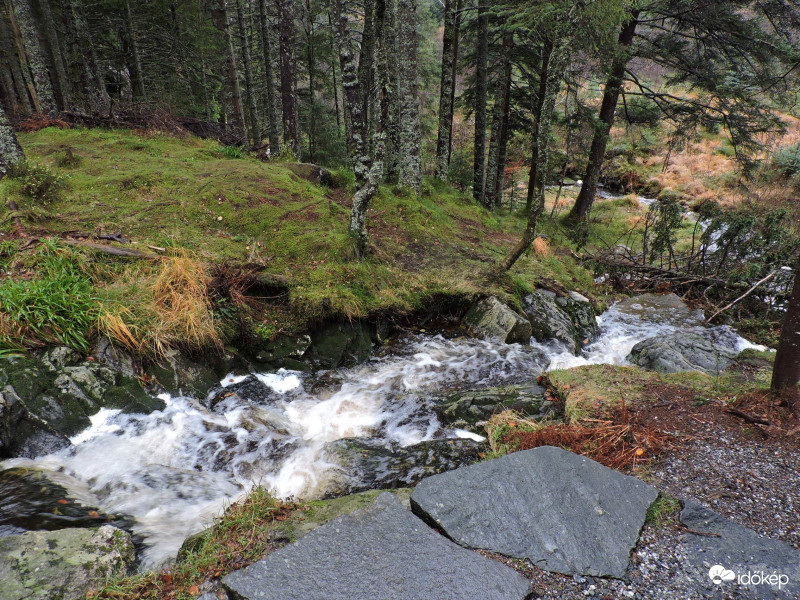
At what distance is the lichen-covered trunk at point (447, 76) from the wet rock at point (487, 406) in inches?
397

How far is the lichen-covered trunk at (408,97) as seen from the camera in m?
10.4

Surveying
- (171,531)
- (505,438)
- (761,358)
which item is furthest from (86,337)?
(761,358)

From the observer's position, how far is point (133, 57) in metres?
15.7

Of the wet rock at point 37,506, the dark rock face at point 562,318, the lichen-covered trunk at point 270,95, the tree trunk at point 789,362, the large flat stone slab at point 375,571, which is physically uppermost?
the lichen-covered trunk at point 270,95

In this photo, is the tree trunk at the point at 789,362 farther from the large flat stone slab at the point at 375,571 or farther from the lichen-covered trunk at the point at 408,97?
the lichen-covered trunk at the point at 408,97

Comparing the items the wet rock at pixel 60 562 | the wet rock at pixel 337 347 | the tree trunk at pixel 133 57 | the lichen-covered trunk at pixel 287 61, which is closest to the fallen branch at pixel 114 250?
the wet rock at pixel 337 347

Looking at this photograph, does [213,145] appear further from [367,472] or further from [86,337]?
[367,472]

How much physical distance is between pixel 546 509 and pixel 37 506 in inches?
146

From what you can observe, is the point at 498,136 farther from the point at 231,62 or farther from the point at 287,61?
the point at 231,62

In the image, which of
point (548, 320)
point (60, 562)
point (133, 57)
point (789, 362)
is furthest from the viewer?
point (133, 57)

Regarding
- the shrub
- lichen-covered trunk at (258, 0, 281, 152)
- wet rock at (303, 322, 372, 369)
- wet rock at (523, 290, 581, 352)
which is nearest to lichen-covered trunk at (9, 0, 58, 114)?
lichen-covered trunk at (258, 0, 281, 152)

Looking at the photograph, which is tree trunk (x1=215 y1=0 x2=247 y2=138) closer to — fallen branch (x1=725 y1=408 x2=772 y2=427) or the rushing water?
the rushing water

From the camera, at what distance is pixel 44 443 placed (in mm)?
3785

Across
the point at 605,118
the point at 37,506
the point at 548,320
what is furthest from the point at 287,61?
the point at 37,506
